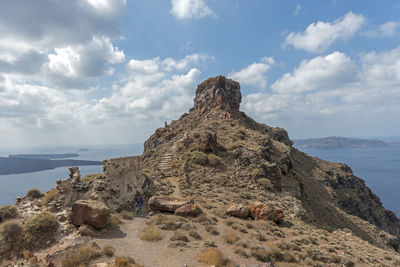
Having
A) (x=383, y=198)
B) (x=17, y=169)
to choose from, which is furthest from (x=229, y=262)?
(x=17, y=169)

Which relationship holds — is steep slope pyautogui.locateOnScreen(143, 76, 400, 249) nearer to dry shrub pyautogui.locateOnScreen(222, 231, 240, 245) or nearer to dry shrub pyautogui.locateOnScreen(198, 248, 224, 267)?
A: dry shrub pyautogui.locateOnScreen(222, 231, 240, 245)

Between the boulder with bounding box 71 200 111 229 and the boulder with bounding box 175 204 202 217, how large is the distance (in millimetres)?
5380

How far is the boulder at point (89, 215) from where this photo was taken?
11.7 metres

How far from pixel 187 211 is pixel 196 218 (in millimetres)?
1018

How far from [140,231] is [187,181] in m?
11.0

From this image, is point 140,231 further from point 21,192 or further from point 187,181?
point 21,192

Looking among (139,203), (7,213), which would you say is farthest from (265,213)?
(7,213)

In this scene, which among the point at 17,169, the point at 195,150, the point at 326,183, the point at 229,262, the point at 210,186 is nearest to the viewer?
the point at 229,262

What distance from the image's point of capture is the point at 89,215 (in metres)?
11.7

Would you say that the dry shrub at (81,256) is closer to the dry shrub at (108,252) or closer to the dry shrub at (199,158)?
the dry shrub at (108,252)

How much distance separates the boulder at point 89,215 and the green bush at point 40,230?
1057 millimetres

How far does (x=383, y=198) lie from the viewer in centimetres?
10412

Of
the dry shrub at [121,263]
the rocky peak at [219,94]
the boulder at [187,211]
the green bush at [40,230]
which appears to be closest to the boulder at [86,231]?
the green bush at [40,230]

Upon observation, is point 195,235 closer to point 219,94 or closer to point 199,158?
point 199,158
